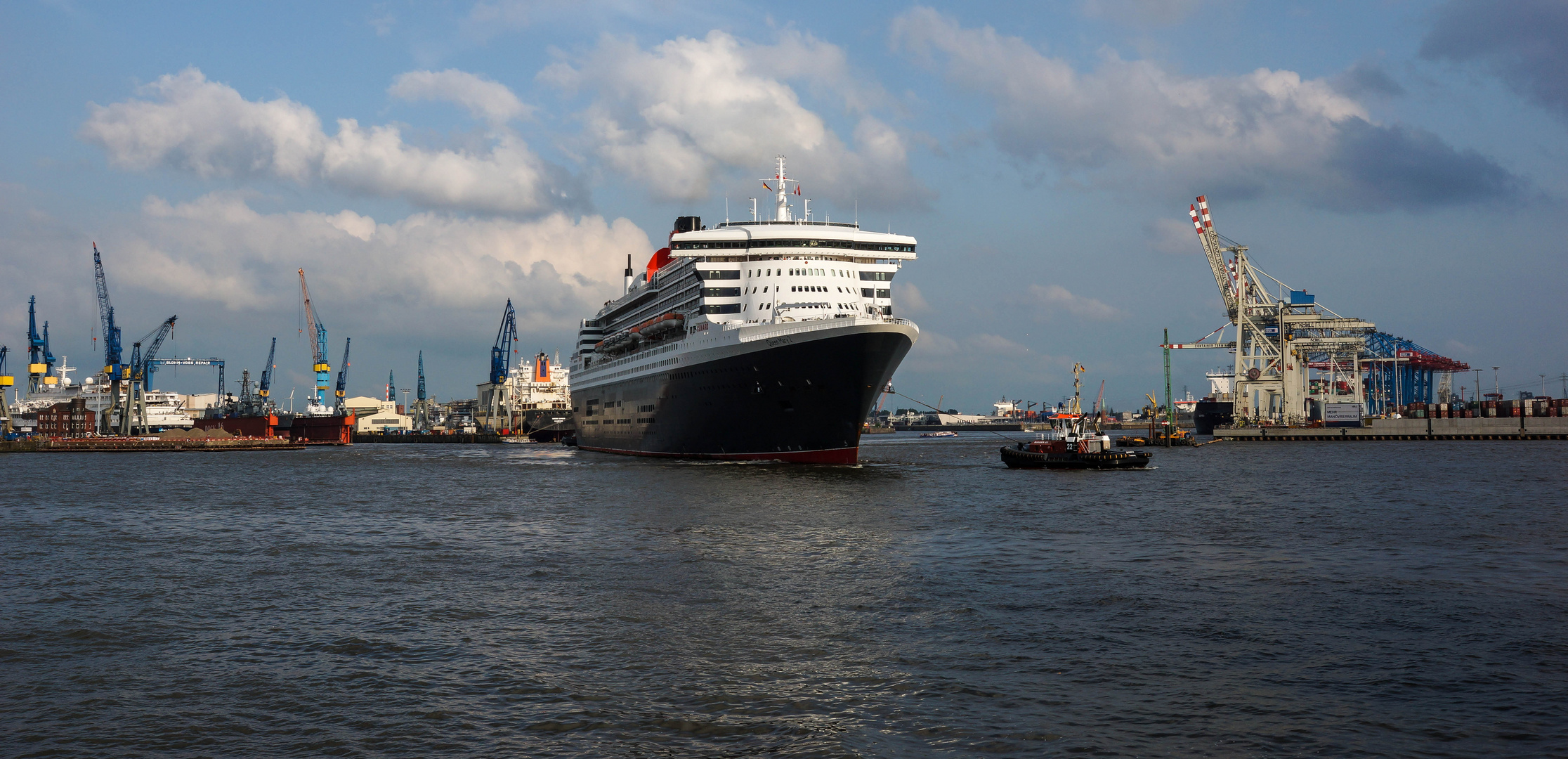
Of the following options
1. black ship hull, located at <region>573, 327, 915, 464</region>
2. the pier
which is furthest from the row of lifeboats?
the pier

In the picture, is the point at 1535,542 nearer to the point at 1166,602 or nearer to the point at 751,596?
the point at 1166,602

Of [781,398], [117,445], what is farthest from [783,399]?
[117,445]

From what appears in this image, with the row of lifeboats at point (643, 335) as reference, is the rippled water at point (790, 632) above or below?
below

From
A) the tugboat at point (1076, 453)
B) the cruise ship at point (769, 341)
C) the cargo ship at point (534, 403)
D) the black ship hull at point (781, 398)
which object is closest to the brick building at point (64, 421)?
the cargo ship at point (534, 403)

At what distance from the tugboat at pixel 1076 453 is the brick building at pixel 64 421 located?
128m

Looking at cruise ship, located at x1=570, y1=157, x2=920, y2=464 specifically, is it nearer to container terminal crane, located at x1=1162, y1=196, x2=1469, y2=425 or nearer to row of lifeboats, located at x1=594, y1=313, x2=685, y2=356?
row of lifeboats, located at x1=594, y1=313, x2=685, y2=356

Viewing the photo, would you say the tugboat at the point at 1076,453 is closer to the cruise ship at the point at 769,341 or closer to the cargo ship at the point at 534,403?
the cruise ship at the point at 769,341

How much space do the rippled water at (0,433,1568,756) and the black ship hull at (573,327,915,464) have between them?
46.6ft

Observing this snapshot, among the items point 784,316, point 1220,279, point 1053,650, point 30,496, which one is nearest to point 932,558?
point 1053,650

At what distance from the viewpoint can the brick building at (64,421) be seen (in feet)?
431

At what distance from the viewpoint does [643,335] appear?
65.9 m

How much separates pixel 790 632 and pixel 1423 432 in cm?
12353

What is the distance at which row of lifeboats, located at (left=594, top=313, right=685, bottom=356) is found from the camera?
60844 millimetres

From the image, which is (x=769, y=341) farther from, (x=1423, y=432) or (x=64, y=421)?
(x=64, y=421)
